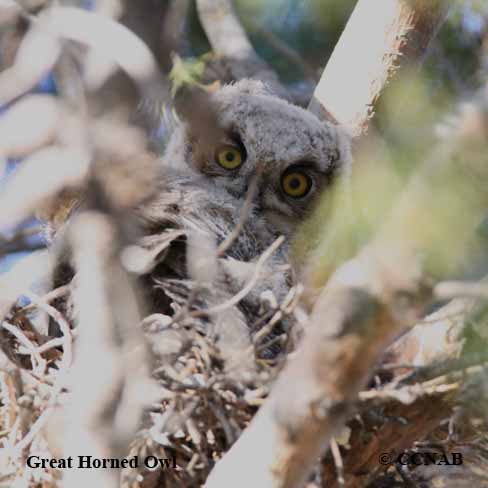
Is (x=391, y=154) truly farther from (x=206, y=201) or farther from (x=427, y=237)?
(x=427, y=237)

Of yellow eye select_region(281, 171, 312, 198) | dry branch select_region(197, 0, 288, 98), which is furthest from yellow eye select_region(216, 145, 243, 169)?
dry branch select_region(197, 0, 288, 98)

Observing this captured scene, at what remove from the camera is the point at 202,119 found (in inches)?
67.1

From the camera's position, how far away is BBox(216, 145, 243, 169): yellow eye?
11.7 feet

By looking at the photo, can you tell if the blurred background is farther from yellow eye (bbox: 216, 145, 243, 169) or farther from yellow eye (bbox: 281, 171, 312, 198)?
yellow eye (bbox: 216, 145, 243, 169)

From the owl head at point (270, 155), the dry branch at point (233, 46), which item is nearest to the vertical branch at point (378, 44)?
the owl head at point (270, 155)

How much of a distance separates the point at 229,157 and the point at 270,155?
7.5 inches

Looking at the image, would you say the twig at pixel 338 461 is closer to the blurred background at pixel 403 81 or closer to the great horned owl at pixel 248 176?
the great horned owl at pixel 248 176

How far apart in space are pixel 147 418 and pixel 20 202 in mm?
778

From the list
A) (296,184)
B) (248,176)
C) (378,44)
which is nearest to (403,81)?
(378,44)

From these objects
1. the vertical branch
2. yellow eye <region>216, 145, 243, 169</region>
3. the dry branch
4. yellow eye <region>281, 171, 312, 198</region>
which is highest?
the dry branch

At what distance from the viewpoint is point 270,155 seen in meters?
3.55

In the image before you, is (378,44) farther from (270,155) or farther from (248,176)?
(248,176)

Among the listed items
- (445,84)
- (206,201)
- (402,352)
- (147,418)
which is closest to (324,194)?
(206,201)

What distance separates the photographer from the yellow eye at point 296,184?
362 centimetres
